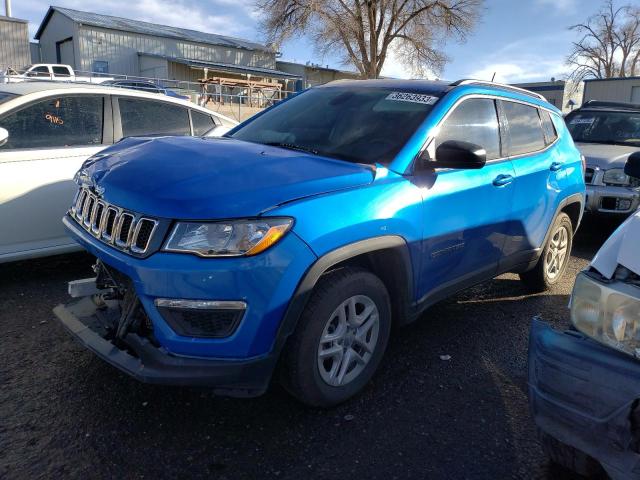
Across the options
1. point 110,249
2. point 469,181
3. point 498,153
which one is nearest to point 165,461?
point 110,249

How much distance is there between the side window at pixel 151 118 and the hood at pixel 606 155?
508cm

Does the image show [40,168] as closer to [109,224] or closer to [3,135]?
[3,135]

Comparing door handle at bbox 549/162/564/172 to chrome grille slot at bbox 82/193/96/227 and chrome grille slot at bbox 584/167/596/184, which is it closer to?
chrome grille slot at bbox 584/167/596/184

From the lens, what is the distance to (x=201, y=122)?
5496 millimetres

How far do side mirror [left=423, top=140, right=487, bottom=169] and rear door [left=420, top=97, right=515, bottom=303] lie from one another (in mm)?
116

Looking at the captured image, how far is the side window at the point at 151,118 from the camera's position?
4.89 meters

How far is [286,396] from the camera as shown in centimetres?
291

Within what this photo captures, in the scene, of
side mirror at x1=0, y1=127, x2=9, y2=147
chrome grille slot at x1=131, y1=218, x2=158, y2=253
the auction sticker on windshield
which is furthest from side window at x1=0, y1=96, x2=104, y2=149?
the auction sticker on windshield

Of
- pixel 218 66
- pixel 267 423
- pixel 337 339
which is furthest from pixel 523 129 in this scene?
pixel 218 66

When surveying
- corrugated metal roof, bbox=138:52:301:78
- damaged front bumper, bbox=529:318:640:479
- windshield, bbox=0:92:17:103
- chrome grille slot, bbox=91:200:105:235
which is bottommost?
damaged front bumper, bbox=529:318:640:479

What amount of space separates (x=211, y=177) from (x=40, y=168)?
246 cm

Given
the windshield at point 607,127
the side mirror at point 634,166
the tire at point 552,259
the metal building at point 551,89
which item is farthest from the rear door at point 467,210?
the metal building at point 551,89

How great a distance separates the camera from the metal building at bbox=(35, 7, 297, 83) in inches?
1330

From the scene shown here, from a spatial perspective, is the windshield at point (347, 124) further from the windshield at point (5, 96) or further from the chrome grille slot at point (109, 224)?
the windshield at point (5, 96)
